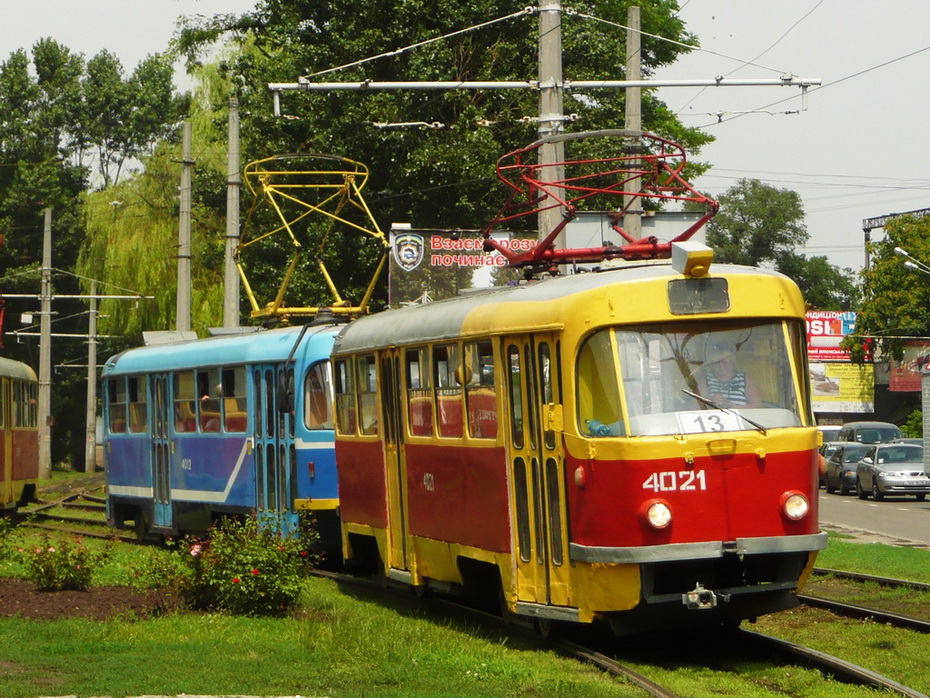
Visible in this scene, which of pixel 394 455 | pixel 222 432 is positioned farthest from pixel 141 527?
pixel 394 455

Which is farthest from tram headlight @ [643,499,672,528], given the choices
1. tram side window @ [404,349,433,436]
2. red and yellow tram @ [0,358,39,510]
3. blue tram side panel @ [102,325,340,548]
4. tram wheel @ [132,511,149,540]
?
red and yellow tram @ [0,358,39,510]

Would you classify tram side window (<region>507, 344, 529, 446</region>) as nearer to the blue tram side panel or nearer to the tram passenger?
the tram passenger

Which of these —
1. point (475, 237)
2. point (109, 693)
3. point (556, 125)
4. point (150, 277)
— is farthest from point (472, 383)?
point (150, 277)

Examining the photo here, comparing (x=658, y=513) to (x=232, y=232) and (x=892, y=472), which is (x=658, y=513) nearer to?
(x=232, y=232)

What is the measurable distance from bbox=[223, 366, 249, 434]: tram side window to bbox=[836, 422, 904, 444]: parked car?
108 feet

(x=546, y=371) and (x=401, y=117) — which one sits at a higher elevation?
(x=401, y=117)

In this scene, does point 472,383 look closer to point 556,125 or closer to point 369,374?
point 369,374

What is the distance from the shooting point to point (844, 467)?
40.9m

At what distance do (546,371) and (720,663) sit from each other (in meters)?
2.36

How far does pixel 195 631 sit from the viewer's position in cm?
1220

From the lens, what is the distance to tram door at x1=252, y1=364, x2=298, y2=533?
18.0 meters

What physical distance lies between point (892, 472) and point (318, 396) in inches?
903

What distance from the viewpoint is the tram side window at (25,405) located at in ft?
96.9

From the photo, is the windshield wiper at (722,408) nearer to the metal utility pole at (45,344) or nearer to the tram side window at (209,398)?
the tram side window at (209,398)
